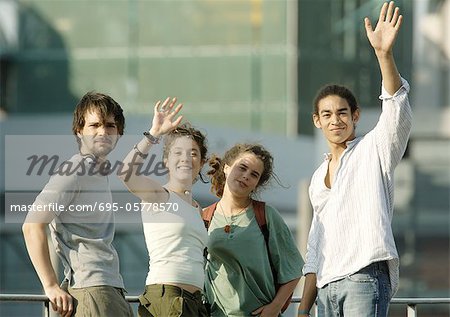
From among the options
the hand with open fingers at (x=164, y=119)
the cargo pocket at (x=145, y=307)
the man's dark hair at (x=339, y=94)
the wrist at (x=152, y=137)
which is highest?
the man's dark hair at (x=339, y=94)

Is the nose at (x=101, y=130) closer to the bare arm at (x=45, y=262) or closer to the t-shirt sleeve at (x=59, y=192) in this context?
the t-shirt sleeve at (x=59, y=192)

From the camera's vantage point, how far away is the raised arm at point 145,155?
4.55 metres

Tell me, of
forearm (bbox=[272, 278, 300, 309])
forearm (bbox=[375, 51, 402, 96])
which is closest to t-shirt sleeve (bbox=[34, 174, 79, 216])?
forearm (bbox=[272, 278, 300, 309])

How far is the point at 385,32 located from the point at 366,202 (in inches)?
23.9

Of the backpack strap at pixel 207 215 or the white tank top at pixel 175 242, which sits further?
the backpack strap at pixel 207 215

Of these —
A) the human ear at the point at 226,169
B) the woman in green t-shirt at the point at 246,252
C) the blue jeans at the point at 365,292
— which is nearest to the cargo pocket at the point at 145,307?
the woman in green t-shirt at the point at 246,252

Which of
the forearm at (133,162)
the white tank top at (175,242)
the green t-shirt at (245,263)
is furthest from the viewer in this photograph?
the green t-shirt at (245,263)

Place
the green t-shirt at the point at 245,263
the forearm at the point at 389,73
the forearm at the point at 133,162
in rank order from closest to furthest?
the forearm at the point at 389,73 < the forearm at the point at 133,162 < the green t-shirt at the point at 245,263

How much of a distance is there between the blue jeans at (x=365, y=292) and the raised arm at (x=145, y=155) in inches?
30.3

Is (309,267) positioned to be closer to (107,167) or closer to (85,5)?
(107,167)

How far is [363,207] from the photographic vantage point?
448 cm

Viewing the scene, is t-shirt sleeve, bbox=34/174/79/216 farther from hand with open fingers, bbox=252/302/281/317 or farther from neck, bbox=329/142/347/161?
neck, bbox=329/142/347/161

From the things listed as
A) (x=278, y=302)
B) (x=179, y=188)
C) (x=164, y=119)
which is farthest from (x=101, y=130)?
(x=278, y=302)

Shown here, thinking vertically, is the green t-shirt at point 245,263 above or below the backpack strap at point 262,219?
below
